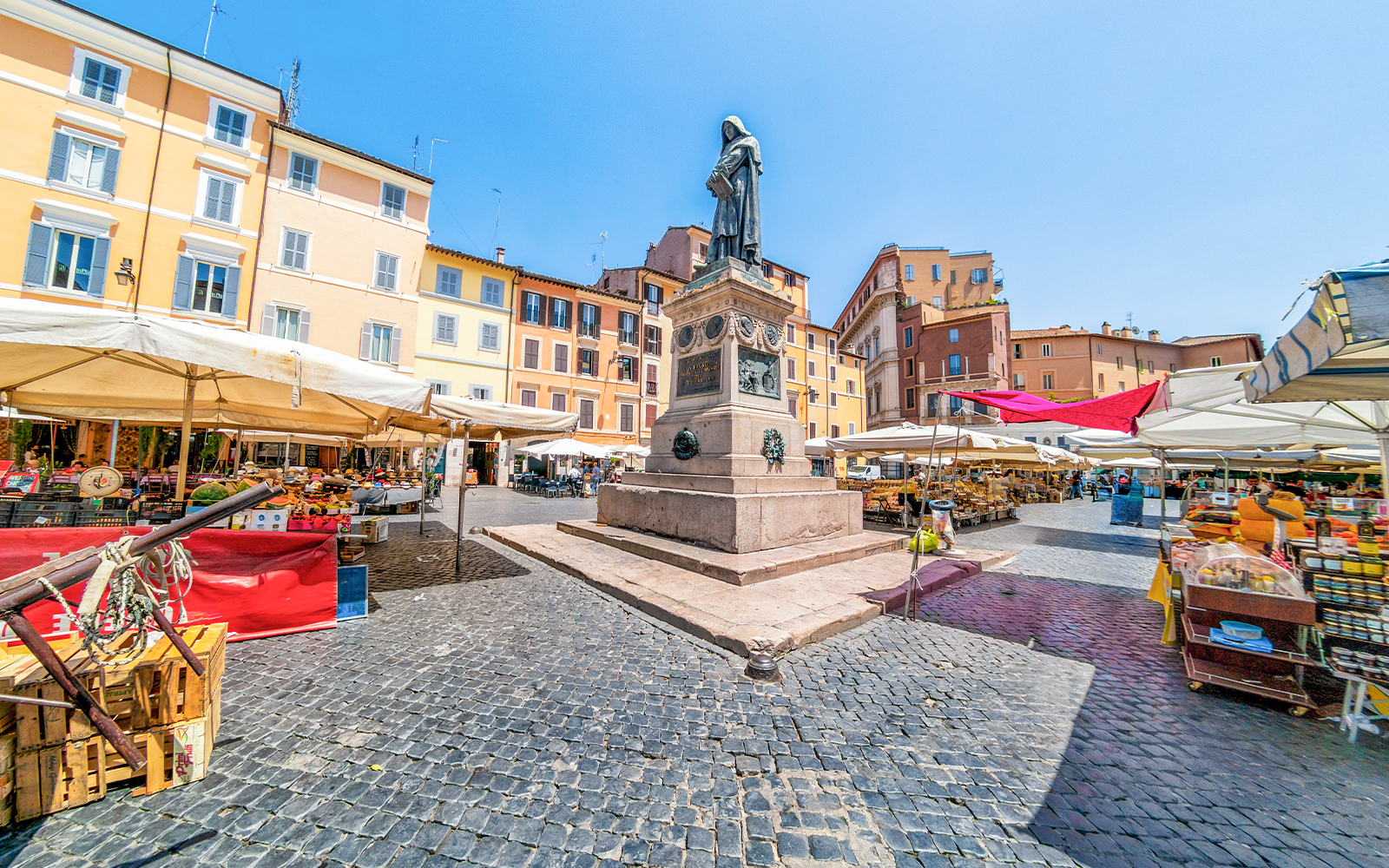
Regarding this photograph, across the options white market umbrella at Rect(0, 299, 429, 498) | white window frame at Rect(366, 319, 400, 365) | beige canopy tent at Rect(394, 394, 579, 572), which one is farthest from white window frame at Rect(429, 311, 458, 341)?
beige canopy tent at Rect(394, 394, 579, 572)

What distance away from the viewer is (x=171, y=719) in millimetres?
2213

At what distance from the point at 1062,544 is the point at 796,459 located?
23.1ft

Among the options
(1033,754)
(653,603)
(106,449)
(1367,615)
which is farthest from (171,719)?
(106,449)

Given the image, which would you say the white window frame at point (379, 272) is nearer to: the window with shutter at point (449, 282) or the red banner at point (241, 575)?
the window with shutter at point (449, 282)

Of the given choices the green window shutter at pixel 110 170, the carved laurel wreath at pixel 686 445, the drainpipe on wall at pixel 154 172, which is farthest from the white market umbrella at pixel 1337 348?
the green window shutter at pixel 110 170

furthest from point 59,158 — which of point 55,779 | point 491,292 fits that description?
point 55,779

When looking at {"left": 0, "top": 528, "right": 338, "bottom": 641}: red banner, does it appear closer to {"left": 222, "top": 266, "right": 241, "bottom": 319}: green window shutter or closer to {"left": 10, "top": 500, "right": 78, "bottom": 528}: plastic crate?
{"left": 10, "top": 500, "right": 78, "bottom": 528}: plastic crate

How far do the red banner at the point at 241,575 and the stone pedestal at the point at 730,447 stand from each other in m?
4.21

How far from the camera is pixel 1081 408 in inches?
225

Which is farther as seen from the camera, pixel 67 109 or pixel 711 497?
pixel 67 109

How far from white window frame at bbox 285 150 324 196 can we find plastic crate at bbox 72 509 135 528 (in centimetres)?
1950

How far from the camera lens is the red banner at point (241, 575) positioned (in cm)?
352

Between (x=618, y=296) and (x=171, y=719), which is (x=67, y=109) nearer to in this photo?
(x=618, y=296)

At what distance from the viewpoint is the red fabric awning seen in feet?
18.0
